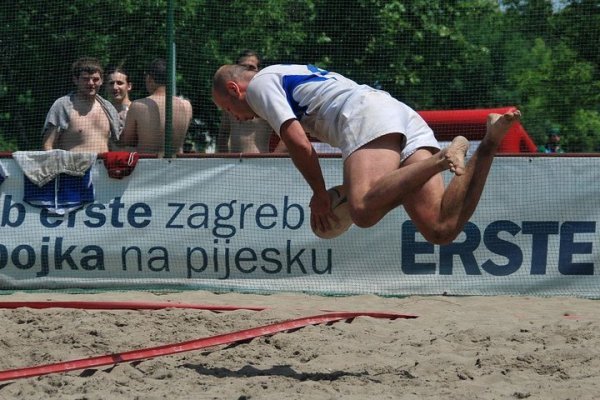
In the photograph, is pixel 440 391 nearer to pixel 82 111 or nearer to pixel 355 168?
pixel 355 168

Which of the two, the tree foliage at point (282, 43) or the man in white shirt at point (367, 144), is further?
the tree foliage at point (282, 43)

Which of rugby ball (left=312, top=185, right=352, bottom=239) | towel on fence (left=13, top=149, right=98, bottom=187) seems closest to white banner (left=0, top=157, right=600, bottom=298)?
towel on fence (left=13, top=149, right=98, bottom=187)

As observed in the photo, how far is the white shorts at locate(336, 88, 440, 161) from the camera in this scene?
4.86m

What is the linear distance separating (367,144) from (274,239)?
11.9ft

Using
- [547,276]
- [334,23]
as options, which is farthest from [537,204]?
[334,23]

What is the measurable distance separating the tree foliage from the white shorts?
5.83 meters

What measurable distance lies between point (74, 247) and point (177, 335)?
274 cm

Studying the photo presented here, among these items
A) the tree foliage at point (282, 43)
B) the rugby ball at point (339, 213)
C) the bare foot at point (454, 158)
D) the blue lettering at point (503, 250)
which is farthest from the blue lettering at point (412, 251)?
the bare foot at point (454, 158)

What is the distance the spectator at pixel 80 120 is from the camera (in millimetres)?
8797

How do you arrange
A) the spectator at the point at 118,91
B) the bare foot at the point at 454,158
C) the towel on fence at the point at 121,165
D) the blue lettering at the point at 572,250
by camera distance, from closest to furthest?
the bare foot at the point at 454,158 → the blue lettering at the point at 572,250 → the towel on fence at the point at 121,165 → the spectator at the point at 118,91

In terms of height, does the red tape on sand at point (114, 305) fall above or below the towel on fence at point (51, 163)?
below

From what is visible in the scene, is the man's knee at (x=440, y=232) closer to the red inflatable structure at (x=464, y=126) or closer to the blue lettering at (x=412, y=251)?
the blue lettering at (x=412, y=251)

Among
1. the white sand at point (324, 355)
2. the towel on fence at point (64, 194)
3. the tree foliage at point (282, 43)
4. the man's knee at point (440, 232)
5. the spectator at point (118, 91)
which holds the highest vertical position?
the tree foliage at point (282, 43)

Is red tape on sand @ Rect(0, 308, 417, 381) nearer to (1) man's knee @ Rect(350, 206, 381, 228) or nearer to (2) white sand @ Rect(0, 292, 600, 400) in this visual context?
(2) white sand @ Rect(0, 292, 600, 400)
